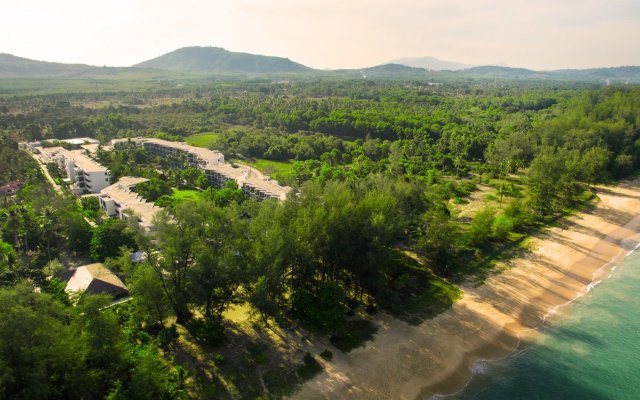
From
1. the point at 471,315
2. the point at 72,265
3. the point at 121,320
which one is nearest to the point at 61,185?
the point at 72,265

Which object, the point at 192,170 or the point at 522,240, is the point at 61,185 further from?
the point at 522,240

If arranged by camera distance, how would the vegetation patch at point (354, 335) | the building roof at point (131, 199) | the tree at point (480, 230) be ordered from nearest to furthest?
the vegetation patch at point (354, 335)
the tree at point (480, 230)
the building roof at point (131, 199)

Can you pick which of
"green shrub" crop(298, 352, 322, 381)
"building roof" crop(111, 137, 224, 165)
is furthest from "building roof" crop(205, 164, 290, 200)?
"green shrub" crop(298, 352, 322, 381)

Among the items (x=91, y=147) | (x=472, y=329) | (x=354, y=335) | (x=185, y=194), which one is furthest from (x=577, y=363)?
(x=91, y=147)

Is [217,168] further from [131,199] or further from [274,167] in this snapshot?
[131,199]

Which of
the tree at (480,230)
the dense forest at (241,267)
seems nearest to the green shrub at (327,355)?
the dense forest at (241,267)

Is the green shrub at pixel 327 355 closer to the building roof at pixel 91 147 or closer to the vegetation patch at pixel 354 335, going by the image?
the vegetation patch at pixel 354 335
